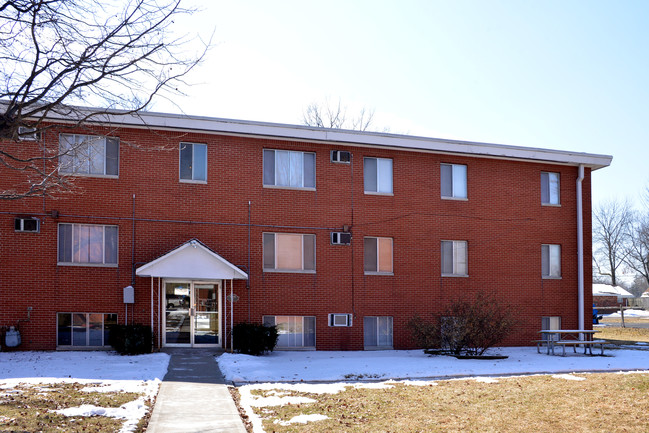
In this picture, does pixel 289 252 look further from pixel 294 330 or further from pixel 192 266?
pixel 192 266

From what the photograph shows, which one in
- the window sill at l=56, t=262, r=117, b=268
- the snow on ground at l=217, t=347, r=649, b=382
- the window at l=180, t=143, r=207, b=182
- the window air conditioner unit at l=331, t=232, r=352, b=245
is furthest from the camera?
the window air conditioner unit at l=331, t=232, r=352, b=245

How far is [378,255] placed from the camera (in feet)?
73.2

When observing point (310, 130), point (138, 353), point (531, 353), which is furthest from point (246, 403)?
point (531, 353)

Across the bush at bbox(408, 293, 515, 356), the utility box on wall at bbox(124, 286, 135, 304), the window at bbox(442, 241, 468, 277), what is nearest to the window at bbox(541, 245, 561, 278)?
the window at bbox(442, 241, 468, 277)

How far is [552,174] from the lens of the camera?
24.9m

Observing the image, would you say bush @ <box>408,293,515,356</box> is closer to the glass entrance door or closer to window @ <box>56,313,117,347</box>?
the glass entrance door

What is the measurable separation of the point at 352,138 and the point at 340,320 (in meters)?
5.67

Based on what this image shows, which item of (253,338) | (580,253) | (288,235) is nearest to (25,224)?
(253,338)

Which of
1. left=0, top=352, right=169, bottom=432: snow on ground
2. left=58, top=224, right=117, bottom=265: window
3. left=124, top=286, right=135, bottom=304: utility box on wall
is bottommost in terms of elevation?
left=0, top=352, right=169, bottom=432: snow on ground

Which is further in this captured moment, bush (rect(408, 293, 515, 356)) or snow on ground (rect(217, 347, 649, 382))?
bush (rect(408, 293, 515, 356))

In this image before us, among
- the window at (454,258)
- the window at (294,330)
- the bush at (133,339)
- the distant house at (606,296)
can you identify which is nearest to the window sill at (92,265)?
the bush at (133,339)

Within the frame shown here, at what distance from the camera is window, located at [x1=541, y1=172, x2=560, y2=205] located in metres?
24.8

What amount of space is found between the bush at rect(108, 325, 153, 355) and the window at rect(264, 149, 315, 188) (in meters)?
5.75

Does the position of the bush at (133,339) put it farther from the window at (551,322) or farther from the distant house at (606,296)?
the distant house at (606,296)
